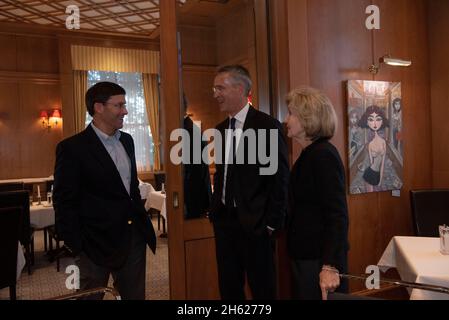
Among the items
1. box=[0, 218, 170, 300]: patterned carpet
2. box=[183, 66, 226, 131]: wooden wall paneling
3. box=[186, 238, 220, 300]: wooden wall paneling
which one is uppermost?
box=[183, 66, 226, 131]: wooden wall paneling

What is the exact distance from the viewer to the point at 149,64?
912cm

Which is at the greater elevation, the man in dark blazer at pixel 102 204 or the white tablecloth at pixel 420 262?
the man in dark blazer at pixel 102 204

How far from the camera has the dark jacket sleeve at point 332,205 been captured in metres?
1.71

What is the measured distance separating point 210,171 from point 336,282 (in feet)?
4.15

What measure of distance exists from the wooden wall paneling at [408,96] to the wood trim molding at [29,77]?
7.20 meters

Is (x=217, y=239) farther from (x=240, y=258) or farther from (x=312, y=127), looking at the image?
(x=312, y=127)

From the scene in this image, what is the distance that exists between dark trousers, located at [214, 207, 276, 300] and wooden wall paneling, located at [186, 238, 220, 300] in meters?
0.41

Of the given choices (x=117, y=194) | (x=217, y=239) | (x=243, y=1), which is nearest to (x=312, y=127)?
(x=217, y=239)

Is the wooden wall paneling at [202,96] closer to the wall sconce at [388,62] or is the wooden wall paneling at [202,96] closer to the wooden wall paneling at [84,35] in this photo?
the wall sconce at [388,62]

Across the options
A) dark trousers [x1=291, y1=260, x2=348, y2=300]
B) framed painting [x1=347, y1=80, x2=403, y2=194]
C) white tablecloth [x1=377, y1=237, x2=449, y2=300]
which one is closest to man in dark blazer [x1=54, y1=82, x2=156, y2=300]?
dark trousers [x1=291, y1=260, x2=348, y2=300]

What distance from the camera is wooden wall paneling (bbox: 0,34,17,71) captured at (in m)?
8.14

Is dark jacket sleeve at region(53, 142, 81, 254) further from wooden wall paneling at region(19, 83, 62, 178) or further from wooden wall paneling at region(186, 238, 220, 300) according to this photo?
wooden wall paneling at region(19, 83, 62, 178)

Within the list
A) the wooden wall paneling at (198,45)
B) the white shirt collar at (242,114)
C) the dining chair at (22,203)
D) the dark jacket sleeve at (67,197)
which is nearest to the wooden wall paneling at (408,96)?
the wooden wall paneling at (198,45)
